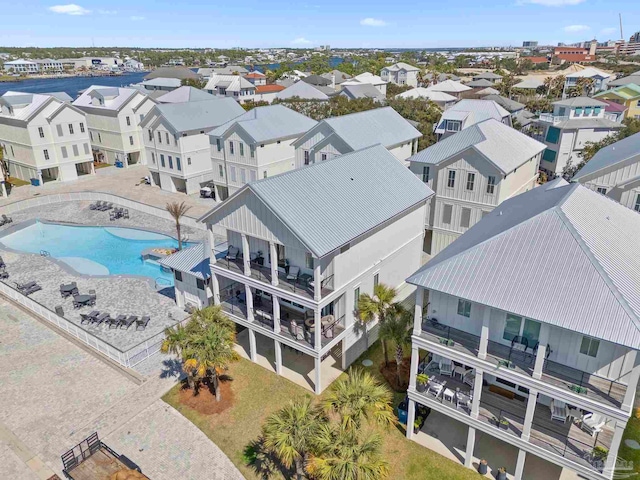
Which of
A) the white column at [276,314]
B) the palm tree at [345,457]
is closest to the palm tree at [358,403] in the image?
the palm tree at [345,457]

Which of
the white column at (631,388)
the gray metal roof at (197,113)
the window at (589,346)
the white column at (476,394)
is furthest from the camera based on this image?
the gray metal roof at (197,113)

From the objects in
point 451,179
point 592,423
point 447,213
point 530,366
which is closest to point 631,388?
point 530,366

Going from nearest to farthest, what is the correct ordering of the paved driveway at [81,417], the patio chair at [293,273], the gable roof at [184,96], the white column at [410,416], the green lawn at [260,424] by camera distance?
the green lawn at [260,424] → the paved driveway at [81,417] → the white column at [410,416] → the patio chair at [293,273] → the gable roof at [184,96]

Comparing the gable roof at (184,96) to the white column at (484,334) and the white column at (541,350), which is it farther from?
the white column at (541,350)

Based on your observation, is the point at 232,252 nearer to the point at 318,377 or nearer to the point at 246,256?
the point at 246,256

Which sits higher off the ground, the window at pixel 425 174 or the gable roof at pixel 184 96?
the gable roof at pixel 184 96

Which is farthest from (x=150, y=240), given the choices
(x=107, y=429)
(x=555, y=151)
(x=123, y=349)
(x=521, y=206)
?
(x=555, y=151)

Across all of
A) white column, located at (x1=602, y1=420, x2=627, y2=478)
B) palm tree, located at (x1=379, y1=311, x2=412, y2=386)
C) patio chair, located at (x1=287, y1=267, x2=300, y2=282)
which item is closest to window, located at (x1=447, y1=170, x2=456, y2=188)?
palm tree, located at (x1=379, y1=311, x2=412, y2=386)
